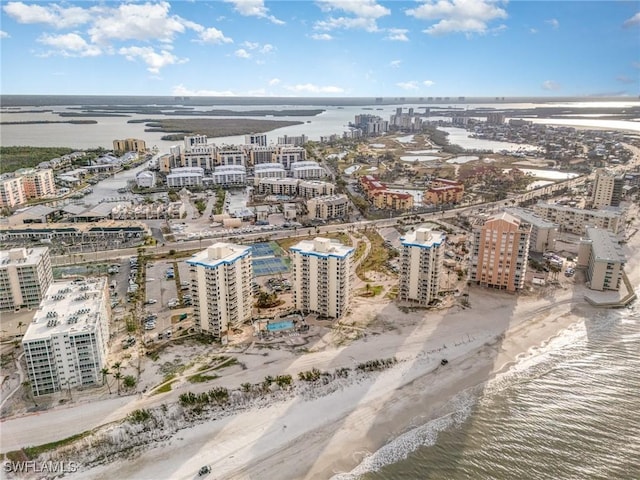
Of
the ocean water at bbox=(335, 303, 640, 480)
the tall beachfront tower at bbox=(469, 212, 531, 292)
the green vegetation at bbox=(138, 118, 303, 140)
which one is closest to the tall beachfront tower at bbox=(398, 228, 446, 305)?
the tall beachfront tower at bbox=(469, 212, 531, 292)

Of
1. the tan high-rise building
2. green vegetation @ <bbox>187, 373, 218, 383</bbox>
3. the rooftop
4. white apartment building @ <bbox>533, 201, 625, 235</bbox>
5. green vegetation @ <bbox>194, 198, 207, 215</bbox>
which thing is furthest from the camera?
the tan high-rise building

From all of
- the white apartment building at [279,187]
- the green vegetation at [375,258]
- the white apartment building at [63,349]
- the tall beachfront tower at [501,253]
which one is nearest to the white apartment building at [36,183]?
the white apartment building at [279,187]

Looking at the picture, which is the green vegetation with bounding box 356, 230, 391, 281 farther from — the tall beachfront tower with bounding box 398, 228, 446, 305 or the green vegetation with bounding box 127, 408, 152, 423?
the green vegetation with bounding box 127, 408, 152, 423

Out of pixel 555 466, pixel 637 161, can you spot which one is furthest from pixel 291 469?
pixel 637 161

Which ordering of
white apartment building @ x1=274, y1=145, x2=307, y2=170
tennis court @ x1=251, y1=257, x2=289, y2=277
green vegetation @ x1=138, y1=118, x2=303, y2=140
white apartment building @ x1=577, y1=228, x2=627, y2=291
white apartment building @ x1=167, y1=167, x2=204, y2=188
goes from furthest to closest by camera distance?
green vegetation @ x1=138, y1=118, x2=303, y2=140 → white apartment building @ x1=274, y1=145, x2=307, y2=170 → white apartment building @ x1=167, y1=167, x2=204, y2=188 → tennis court @ x1=251, y1=257, x2=289, y2=277 → white apartment building @ x1=577, y1=228, x2=627, y2=291

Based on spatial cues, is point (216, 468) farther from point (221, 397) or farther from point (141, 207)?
point (141, 207)

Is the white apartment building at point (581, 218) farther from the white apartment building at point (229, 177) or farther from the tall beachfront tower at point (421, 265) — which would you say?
the white apartment building at point (229, 177)
